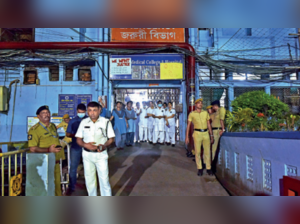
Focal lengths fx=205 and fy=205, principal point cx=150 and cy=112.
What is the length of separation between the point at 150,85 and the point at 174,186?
213 inches

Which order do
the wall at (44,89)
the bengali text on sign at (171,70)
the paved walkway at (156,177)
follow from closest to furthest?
the paved walkway at (156,177), the bengali text on sign at (171,70), the wall at (44,89)

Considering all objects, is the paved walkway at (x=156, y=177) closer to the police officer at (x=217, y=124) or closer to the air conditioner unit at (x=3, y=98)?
the police officer at (x=217, y=124)

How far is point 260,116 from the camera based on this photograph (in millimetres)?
4594

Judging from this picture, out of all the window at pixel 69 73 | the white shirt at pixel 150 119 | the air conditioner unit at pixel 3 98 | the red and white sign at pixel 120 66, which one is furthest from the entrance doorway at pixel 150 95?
the air conditioner unit at pixel 3 98

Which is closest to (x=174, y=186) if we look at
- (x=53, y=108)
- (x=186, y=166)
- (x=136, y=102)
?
(x=186, y=166)

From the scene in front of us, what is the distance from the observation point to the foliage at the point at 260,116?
14.7 feet

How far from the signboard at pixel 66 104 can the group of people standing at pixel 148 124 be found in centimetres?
253

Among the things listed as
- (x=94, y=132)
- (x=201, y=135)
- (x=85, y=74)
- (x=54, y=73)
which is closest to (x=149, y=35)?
(x=85, y=74)

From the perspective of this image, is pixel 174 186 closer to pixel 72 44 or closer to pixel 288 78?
pixel 72 44

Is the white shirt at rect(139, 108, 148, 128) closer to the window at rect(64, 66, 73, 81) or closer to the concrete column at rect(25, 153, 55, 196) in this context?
the window at rect(64, 66, 73, 81)

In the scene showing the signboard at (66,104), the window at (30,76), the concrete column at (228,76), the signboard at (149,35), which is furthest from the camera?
the window at (30,76)

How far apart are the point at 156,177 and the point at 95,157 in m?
1.96

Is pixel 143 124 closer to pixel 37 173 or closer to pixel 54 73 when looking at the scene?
pixel 54 73

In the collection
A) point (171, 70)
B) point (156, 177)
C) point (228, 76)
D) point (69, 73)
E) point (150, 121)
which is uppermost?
point (69, 73)
